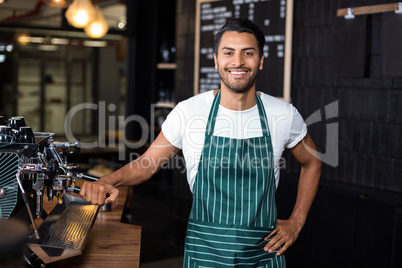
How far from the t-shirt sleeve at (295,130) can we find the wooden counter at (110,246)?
74cm

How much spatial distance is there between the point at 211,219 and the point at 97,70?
6940mm

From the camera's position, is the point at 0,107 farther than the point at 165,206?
Yes

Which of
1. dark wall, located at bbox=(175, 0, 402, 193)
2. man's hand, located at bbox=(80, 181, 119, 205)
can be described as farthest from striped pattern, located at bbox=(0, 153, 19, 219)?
dark wall, located at bbox=(175, 0, 402, 193)

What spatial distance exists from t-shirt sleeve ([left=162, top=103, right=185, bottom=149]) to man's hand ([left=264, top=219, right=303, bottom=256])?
0.50 metres

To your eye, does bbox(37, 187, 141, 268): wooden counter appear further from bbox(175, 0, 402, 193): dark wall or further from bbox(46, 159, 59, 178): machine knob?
bbox(175, 0, 402, 193): dark wall

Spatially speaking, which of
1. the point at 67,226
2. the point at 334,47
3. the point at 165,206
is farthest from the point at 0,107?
the point at 67,226

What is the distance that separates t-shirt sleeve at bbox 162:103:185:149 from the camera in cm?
192

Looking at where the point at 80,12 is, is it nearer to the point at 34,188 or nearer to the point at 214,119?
the point at 214,119

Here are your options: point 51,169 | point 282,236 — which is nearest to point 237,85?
point 282,236

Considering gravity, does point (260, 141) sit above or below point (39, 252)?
above

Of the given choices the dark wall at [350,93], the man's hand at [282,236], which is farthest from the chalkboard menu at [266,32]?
the man's hand at [282,236]

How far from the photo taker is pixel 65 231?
1.90 meters

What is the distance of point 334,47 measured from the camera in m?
3.72

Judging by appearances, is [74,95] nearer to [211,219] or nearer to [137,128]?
[137,128]
